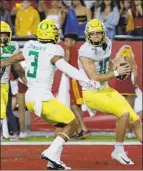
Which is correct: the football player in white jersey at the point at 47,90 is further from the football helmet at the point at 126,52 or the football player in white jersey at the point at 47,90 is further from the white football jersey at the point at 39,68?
the football helmet at the point at 126,52

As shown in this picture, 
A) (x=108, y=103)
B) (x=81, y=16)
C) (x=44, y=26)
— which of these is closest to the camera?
(x=44, y=26)

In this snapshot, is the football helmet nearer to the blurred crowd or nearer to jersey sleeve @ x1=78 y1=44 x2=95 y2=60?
the blurred crowd

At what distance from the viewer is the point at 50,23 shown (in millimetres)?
9602

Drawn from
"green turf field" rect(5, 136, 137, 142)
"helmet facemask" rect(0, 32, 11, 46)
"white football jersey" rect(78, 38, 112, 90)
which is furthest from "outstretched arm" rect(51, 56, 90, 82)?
"green turf field" rect(5, 136, 137, 142)

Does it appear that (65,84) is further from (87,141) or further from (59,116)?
(59,116)

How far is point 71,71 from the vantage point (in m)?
8.95

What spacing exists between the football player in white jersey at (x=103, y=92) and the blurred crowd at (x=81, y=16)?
13.8ft

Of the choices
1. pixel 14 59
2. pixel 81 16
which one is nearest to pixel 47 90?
pixel 14 59

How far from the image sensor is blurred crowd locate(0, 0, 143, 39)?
47.2ft

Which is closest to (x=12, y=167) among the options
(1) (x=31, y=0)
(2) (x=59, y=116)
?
(2) (x=59, y=116)

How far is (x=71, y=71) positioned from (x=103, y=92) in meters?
1.18

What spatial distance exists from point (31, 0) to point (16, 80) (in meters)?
2.93

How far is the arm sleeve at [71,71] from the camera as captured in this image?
884 centimetres

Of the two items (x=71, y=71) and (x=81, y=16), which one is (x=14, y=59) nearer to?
(x=71, y=71)
